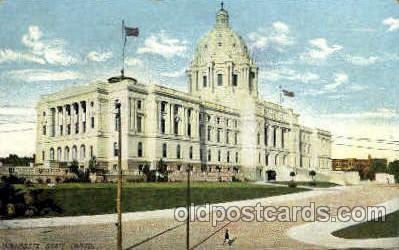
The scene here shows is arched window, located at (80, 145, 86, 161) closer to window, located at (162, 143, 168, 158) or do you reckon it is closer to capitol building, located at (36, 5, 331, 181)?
capitol building, located at (36, 5, 331, 181)

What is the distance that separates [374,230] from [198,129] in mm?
31990

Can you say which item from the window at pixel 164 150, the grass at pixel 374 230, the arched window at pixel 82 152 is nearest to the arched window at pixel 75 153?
the arched window at pixel 82 152

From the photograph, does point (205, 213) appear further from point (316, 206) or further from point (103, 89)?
point (103, 89)

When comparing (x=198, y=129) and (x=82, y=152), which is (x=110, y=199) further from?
(x=198, y=129)

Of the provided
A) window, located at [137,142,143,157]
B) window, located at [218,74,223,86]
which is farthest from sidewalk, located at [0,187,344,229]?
window, located at [218,74,223,86]

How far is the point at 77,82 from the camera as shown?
24.2m

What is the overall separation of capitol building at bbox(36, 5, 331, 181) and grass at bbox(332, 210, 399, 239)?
8.07 m

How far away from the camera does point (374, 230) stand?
2284cm

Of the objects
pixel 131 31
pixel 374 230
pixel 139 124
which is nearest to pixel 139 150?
pixel 139 124

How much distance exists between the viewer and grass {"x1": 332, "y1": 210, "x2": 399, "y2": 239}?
891 inches

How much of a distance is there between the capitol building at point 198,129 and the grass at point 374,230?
8.07 metres

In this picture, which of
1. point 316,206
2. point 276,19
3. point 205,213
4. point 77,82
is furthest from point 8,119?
point 316,206

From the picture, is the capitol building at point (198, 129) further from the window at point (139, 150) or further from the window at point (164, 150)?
the window at point (139, 150)

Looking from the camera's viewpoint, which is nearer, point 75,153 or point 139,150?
point 75,153
